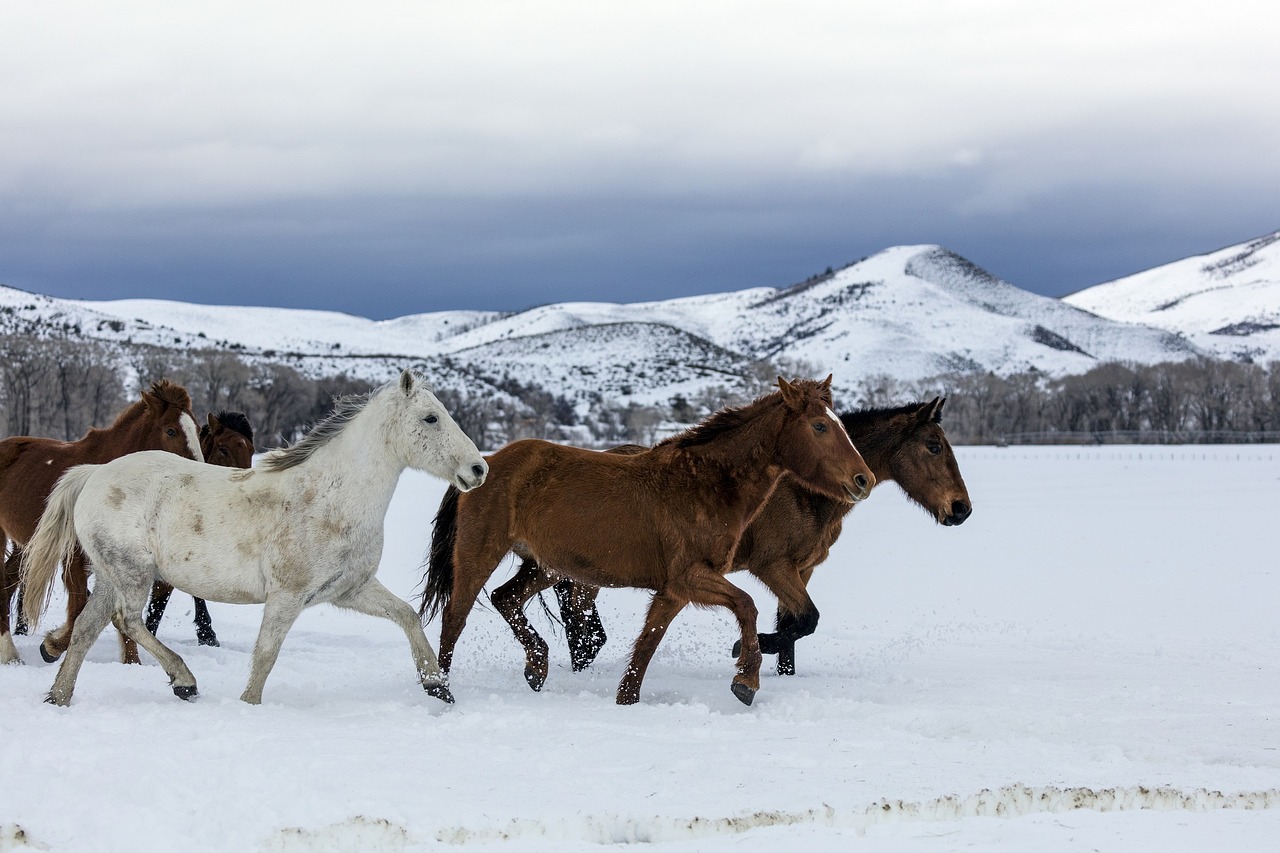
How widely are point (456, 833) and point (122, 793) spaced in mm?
1411

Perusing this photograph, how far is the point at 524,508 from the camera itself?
706 centimetres

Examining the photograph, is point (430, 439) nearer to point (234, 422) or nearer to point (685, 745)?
point (685, 745)

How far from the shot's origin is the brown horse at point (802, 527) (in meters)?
7.90

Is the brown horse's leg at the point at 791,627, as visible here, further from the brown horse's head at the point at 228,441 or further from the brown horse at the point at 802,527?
the brown horse's head at the point at 228,441

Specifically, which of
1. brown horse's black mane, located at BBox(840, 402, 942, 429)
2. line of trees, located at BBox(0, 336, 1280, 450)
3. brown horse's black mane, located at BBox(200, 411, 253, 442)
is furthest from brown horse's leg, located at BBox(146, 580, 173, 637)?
line of trees, located at BBox(0, 336, 1280, 450)

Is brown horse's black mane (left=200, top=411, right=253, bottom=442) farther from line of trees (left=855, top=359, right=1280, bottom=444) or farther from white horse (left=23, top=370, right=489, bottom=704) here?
line of trees (left=855, top=359, right=1280, bottom=444)

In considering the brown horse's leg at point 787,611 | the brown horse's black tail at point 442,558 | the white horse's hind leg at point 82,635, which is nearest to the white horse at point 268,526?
the white horse's hind leg at point 82,635

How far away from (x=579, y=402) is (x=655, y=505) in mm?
80610

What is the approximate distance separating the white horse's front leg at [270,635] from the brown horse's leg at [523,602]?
1813mm

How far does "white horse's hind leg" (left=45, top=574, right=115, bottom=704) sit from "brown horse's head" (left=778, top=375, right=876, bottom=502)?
13.5 ft

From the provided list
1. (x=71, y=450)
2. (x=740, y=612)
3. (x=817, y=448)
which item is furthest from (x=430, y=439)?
(x=71, y=450)

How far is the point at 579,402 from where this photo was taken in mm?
87375

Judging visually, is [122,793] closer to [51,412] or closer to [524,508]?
[524,508]

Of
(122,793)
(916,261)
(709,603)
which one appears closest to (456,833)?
(122,793)
